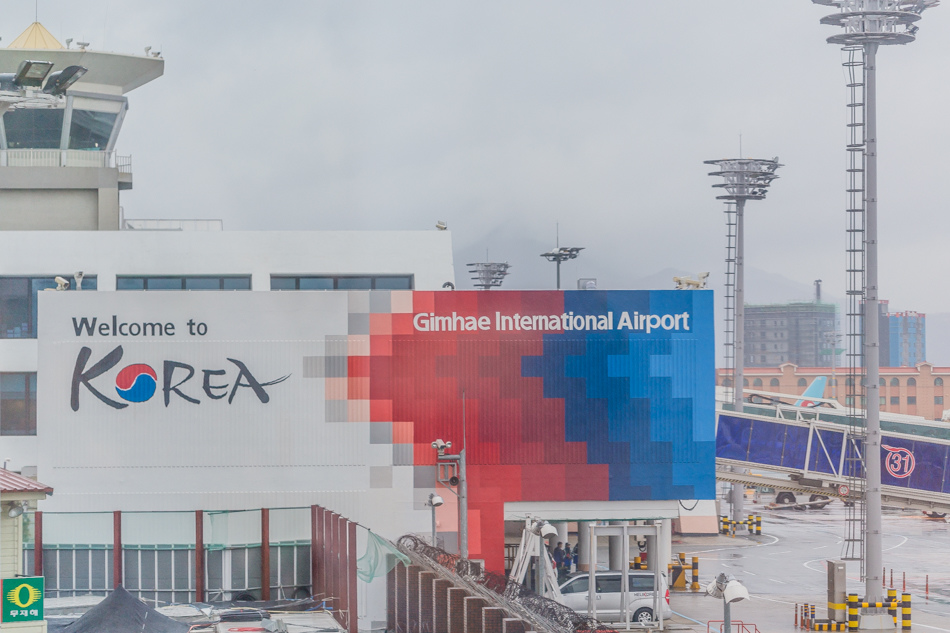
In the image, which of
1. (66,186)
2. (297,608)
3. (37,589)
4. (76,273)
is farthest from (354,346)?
(66,186)

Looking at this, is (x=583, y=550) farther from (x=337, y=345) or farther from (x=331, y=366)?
(x=337, y=345)

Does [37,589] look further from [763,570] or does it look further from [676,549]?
[676,549]

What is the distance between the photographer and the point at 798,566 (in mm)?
61344

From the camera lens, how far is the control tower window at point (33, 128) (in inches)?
2511

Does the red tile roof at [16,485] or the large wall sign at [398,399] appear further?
the large wall sign at [398,399]

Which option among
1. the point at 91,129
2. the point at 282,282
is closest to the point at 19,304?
the point at 282,282

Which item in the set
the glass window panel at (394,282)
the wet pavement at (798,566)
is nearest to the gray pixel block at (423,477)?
the wet pavement at (798,566)

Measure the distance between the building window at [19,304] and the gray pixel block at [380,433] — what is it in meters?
18.8

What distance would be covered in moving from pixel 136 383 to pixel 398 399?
964 centimetres

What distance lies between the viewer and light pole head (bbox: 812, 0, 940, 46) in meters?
44.1

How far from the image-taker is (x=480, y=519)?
45844 millimetres

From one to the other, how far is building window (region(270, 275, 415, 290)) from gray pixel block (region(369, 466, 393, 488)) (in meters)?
15.2

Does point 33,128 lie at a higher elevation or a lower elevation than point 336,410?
higher

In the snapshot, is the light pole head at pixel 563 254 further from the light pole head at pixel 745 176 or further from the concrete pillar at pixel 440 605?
the concrete pillar at pixel 440 605
